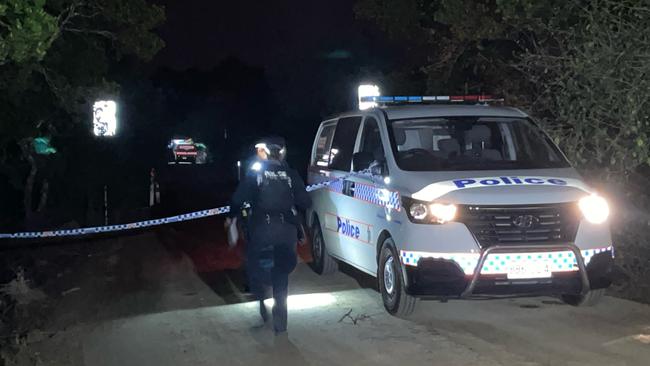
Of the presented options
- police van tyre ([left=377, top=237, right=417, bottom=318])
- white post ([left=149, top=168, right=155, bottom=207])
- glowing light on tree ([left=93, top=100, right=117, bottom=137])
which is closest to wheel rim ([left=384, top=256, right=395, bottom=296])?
police van tyre ([left=377, top=237, right=417, bottom=318])

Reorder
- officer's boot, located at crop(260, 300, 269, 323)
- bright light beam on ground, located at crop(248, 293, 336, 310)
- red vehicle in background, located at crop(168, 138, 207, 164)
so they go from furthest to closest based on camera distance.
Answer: red vehicle in background, located at crop(168, 138, 207, 164) < bright light beam on ground, located at crop(248, 293, 336, 310) < officer's boot, located at crop(260, 300, 269, 323)

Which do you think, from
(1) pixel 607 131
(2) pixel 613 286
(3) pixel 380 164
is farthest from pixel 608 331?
(1) pixel 607 131

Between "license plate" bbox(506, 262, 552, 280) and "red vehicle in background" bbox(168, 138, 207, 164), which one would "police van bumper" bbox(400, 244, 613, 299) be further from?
"red vehicle in background" bbox(168, 138, 207, 164)

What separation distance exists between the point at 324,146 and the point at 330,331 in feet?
12.6

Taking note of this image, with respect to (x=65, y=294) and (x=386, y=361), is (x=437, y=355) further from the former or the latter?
(x=65, y=294)

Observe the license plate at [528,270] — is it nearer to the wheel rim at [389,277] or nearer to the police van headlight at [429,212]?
the police van headlight at [429,212]

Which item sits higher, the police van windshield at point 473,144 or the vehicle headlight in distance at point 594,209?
the police van windshield at point 473,144

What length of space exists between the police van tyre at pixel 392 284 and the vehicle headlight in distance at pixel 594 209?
68.2 inches

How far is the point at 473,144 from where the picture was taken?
27.5ft

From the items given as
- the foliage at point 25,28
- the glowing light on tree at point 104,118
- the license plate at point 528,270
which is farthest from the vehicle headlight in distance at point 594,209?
the glowing light on tree at point 104,118

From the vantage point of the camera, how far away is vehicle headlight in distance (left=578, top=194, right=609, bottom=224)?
700 centimetres

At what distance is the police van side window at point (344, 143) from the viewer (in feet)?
30.3

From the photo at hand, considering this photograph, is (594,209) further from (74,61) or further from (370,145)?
(74,61)

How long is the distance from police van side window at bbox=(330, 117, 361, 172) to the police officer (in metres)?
2.08
